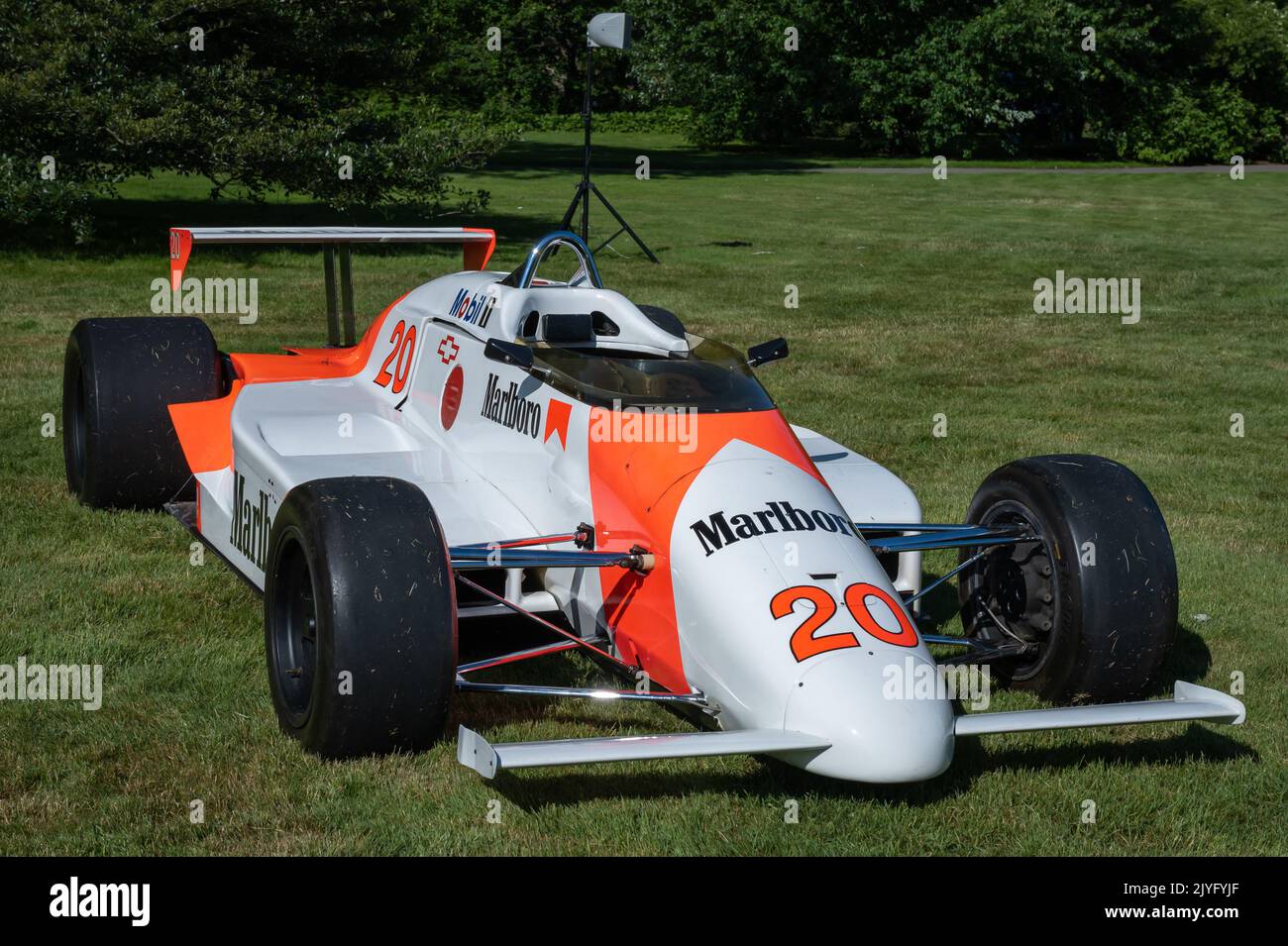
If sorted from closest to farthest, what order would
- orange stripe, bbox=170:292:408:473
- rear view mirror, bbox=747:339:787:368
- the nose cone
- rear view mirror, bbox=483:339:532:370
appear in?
the nose cone, rear view mirror, bbox=483:339:532:370, rear view mirror, bbox=747:339:787:368, orange stripe, bbox=170:292:408:473

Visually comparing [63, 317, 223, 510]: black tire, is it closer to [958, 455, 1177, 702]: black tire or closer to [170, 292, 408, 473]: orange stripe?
[170, 292, 408, 473]: orange stripe

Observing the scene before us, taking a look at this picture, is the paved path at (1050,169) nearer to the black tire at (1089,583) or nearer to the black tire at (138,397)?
the black tire at (138,397)

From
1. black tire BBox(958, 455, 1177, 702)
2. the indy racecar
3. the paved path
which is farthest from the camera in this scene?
the paved path

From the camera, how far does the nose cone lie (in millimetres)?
4469

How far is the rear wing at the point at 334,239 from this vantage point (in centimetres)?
850

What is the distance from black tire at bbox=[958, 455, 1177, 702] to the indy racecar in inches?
0.5

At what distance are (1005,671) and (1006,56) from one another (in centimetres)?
3431

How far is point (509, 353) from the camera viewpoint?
605 cm

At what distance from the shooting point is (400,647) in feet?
15.7

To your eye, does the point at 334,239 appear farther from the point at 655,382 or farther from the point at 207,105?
the point at 207,105

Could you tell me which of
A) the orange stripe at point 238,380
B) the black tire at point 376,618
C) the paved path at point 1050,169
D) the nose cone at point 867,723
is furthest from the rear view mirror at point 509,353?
the paved path at point 1050,169

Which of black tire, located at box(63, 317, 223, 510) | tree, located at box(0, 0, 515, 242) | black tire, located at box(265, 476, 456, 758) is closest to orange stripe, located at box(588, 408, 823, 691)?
black tire, located at box(265, 476, 456, 758)

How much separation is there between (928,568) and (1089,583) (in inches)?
86.8

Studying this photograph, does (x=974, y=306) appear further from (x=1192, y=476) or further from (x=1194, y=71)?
(x=1194, y=71)
